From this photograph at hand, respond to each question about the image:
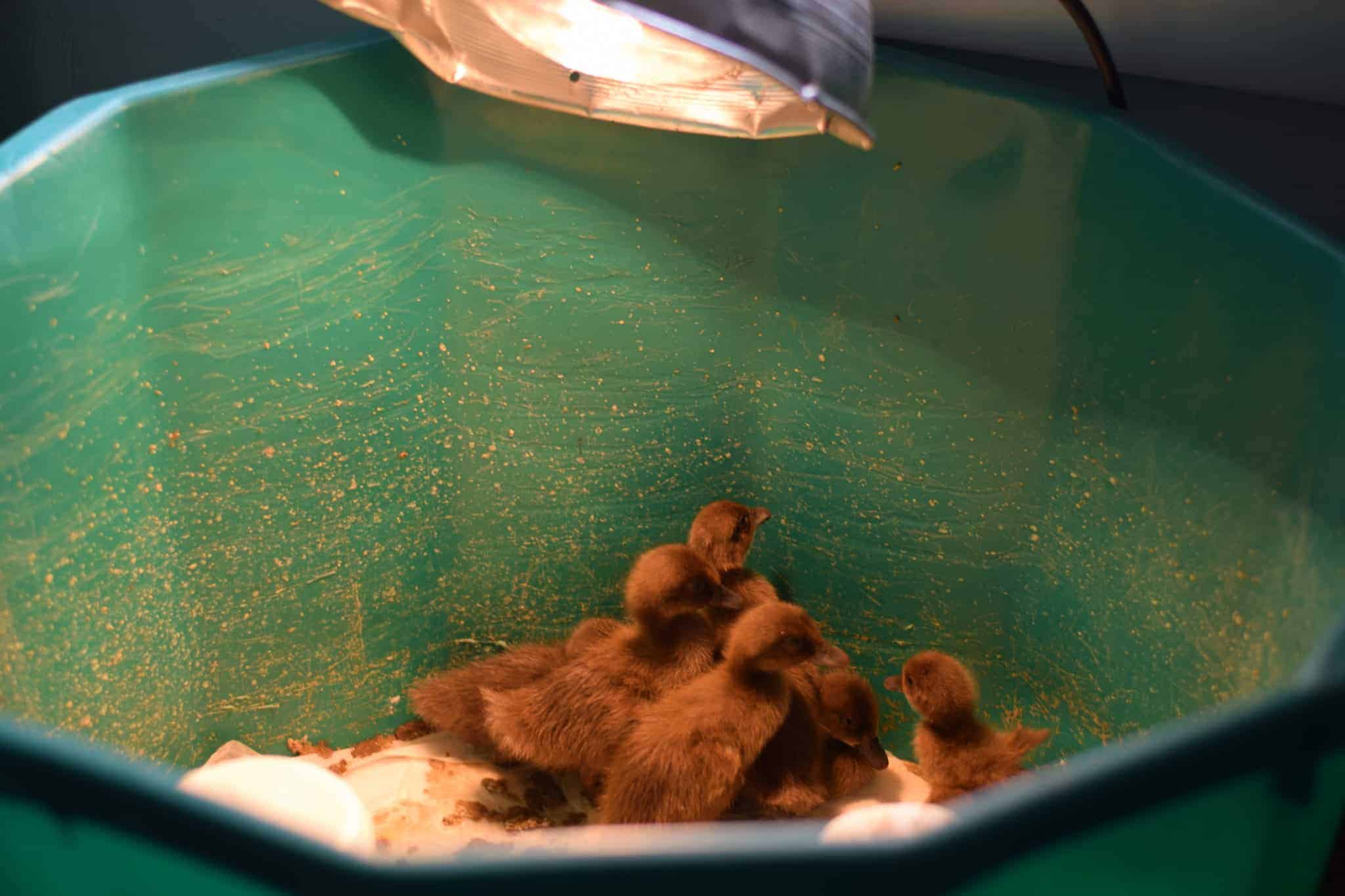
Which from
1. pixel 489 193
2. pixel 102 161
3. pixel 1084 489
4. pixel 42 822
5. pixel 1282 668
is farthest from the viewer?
pixel 489 193

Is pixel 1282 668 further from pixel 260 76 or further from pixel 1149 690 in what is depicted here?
pixel 260 76

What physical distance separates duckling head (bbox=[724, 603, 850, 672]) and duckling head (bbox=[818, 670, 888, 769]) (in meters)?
0.14

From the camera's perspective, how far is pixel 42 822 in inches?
24.3

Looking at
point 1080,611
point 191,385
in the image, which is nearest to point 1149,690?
point 1080,611

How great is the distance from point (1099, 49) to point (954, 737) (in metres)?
0.69

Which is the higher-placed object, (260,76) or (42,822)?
(260,76)

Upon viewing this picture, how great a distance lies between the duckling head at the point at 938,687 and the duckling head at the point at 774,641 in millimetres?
120

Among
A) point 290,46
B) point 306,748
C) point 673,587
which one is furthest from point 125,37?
point 673,587

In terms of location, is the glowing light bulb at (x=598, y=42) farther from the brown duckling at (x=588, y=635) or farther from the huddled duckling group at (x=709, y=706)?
the brown duckling at (x=588, y=635)

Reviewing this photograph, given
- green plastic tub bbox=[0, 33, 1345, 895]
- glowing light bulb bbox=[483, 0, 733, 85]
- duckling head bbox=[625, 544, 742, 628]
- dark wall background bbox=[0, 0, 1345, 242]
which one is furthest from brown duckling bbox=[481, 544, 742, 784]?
dark wall background bbox=[0, 0, 1345, 242]

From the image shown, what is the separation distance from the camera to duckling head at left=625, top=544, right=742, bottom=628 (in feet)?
4.14

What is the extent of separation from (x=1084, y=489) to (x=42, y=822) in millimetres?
981

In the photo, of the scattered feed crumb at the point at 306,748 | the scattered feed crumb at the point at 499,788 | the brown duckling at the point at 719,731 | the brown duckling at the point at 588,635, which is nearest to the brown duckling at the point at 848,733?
the brown duckling at the point at 719,731

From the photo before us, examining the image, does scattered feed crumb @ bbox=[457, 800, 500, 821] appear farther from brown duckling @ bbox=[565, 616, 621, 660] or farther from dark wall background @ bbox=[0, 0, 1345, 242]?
dark wall background @ bbox=[0, 0, 1345, 242]
